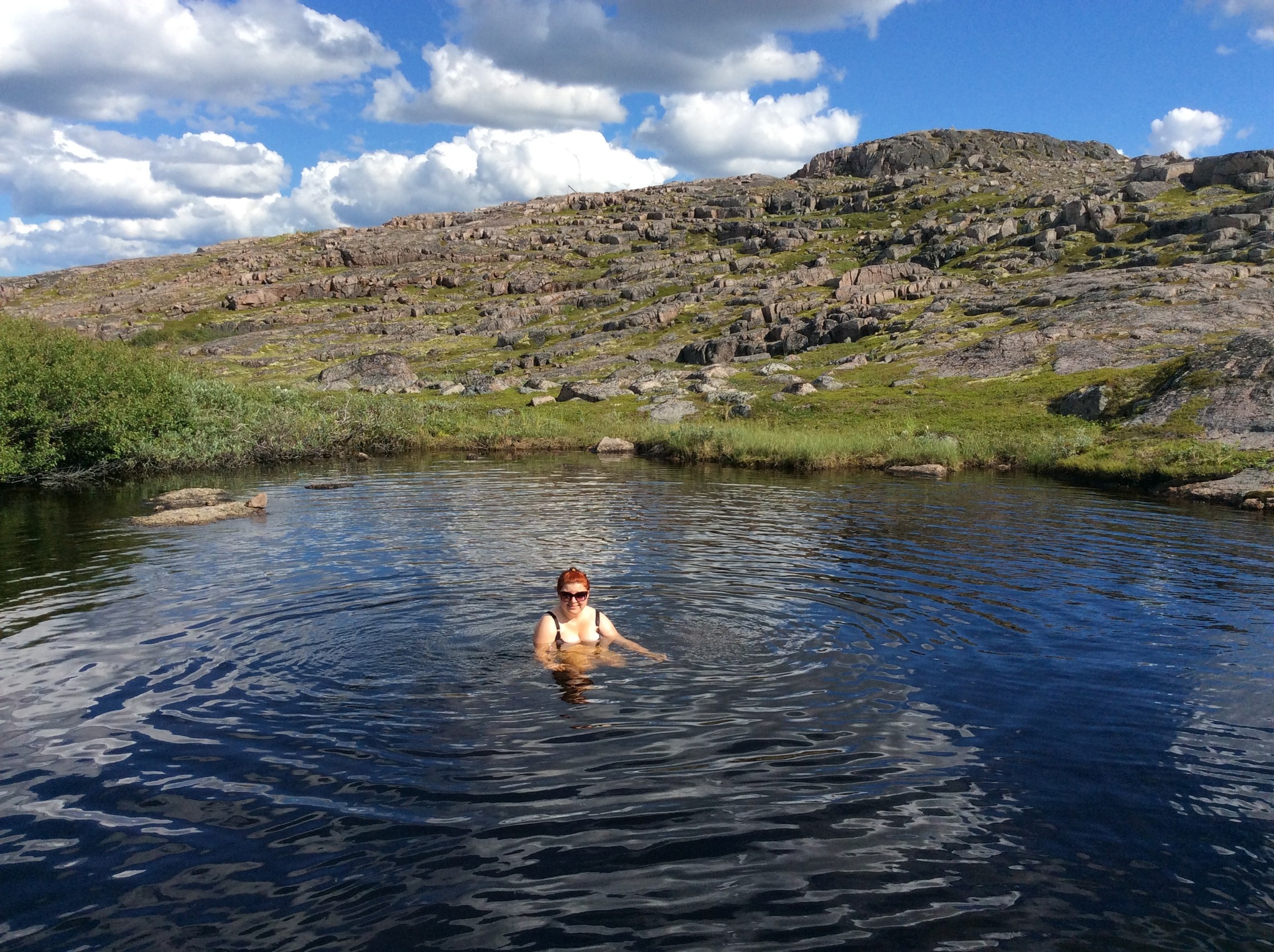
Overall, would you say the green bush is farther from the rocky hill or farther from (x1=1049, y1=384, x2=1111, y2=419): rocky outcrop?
(x1=1049, y1=384, x2=1111, y2=419): rocky outcrop

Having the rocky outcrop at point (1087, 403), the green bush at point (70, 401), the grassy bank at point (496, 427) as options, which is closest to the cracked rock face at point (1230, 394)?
the grassy bank at point (496, 427)

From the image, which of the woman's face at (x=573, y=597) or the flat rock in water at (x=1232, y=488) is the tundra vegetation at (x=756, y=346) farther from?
the woman's face at (x=573, y=597)

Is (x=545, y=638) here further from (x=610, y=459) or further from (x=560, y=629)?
(x=610, y=459)

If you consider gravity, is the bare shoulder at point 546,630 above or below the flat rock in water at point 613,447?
below

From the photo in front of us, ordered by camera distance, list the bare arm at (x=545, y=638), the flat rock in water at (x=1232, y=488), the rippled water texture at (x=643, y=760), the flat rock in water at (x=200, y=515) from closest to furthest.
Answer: the rippled water texture at (x=643, y=760) < the bare arm at (x=545, y=638) < the flat rock in water at (x=200, y=515) < the flat rock in water at (x=1232, y=488)

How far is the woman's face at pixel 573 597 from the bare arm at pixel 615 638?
0.43 metres

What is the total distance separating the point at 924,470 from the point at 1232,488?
13.6m

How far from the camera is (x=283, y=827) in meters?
7.57

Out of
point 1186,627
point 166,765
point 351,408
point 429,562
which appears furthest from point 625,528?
point 351,408

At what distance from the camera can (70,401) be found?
116 feet

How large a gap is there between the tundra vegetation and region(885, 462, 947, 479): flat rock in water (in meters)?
1.47

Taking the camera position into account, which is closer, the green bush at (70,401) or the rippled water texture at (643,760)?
the rippled water texture at (643,760)

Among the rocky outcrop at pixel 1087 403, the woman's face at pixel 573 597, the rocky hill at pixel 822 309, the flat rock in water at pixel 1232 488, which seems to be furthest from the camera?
the rocky hill at pixel 822 309

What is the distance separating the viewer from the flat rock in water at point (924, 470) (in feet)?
141
